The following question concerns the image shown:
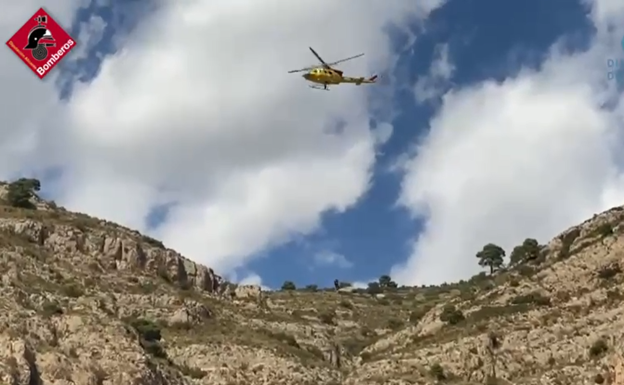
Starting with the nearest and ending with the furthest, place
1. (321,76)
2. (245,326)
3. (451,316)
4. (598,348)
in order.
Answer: (321,76), (598,348), (451,316), (245,326)

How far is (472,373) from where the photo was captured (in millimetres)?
80625

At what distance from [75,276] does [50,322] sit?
20882 millimetres

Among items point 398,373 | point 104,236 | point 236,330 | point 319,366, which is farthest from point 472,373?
point 104,236

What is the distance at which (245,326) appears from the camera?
315 ft

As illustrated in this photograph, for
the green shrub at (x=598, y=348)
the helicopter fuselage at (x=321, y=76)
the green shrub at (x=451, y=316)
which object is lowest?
the green shrub at (x=598, y=348)

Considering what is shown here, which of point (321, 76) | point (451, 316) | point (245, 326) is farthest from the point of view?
point (245, 326)

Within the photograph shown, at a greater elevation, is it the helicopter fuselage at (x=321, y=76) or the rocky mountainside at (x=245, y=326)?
the helicopter fuselage at (x=321, y=76)

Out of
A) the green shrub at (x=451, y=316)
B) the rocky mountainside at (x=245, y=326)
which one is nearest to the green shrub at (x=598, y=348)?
the rocky mountainside at (x=245, y=326)

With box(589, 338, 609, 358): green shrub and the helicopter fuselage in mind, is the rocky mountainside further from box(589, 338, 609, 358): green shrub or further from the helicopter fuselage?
the helicopter fuselage

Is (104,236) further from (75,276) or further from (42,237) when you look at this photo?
(75,276)

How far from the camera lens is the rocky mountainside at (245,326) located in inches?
2655

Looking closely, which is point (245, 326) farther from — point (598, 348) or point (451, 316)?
point (598, 348)

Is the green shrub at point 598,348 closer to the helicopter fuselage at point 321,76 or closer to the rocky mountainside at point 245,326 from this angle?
the rocky mountainside at point 245,326

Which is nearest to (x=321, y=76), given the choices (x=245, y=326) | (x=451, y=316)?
(x=245, y=326)
